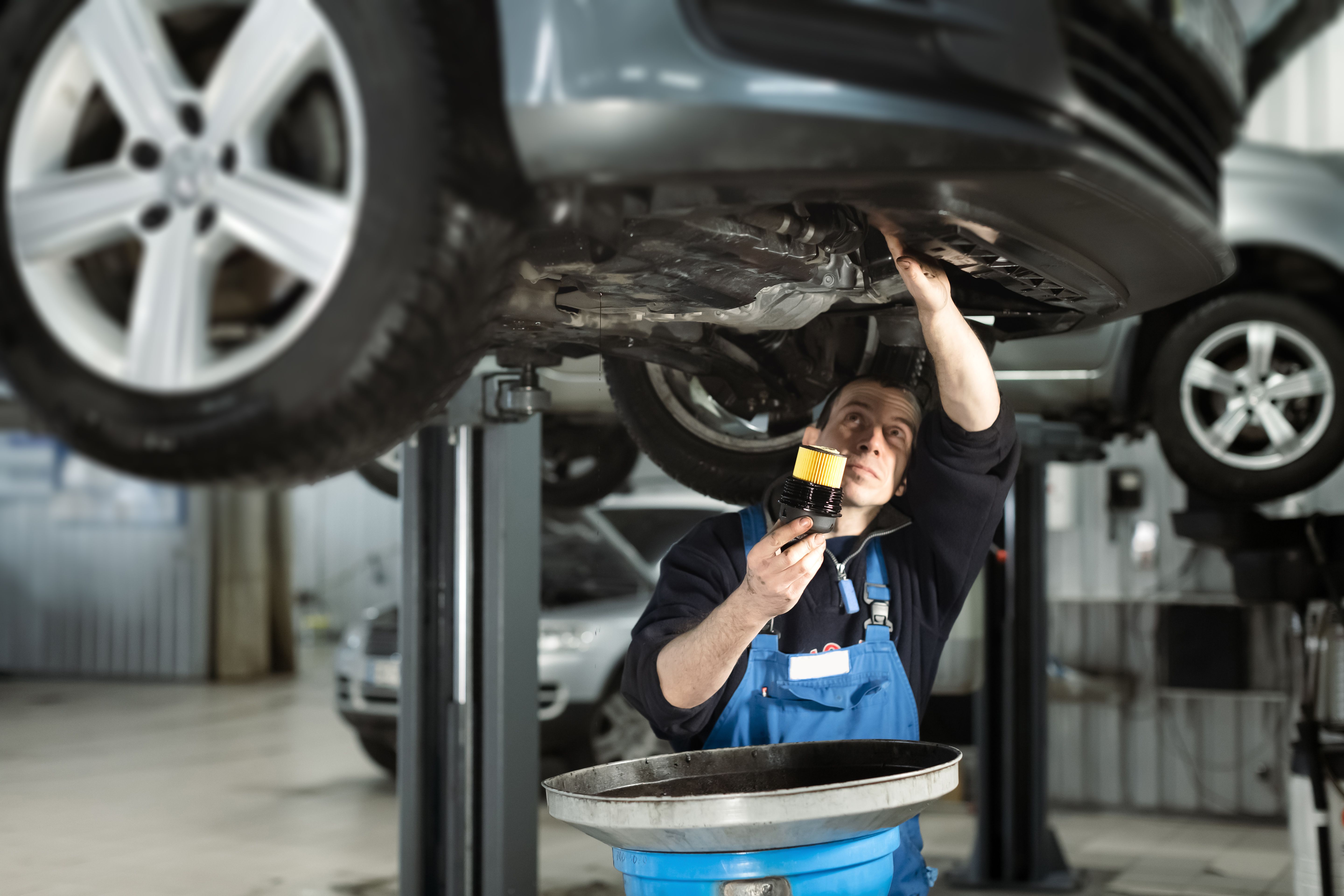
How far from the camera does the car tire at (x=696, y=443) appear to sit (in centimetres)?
231

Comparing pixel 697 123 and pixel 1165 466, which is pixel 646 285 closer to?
pixel 697 123

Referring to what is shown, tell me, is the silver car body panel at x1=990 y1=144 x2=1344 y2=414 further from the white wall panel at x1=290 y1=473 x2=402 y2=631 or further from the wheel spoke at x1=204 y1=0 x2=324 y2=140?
the white wall panel at x1=290 y1=473 x2=402 y2=631

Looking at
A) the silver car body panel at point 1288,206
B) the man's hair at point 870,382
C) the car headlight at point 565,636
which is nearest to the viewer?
the man's hair at point 870,382

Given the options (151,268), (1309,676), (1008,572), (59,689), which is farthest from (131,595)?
(151,268)

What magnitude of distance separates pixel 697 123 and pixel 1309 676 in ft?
10.0

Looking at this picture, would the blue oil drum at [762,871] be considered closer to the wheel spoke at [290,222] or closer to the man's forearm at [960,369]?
the man's forearm at [960,369]

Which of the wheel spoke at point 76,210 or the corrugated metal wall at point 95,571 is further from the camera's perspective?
the corrugated metal wall at point 95,571

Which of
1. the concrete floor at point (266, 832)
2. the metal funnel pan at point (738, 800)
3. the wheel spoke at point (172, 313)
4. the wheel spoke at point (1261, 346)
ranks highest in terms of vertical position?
the wheel spoke at point (1261, 346)

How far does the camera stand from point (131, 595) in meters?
11.0

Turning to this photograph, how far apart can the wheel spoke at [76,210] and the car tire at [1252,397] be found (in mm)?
3149

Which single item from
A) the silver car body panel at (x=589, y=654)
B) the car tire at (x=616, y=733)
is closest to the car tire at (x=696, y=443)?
the silver car body panel at (x=589, y=654)

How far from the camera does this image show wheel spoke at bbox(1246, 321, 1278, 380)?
11.6 feet

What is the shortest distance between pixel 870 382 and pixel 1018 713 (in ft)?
10.4

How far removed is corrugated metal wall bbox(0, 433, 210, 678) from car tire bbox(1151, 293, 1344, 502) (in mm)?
9207
